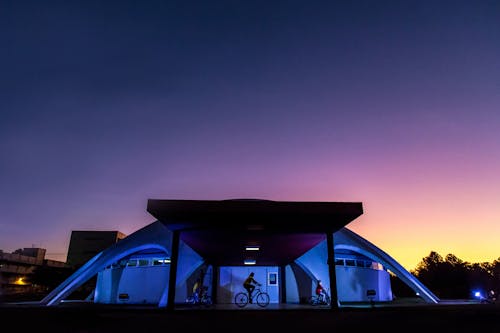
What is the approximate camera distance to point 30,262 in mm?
76375

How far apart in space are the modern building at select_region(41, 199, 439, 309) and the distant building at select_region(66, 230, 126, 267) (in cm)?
7976

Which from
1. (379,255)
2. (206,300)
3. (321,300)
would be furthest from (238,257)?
(379,255)

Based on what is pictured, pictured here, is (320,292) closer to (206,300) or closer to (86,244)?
(206,300)

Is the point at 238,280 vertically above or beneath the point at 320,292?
above

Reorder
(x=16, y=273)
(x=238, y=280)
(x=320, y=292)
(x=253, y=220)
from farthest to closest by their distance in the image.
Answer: (x=16, y=273)
(x=238, y=280)
(x=320, y=292)
(x=253, y=220)

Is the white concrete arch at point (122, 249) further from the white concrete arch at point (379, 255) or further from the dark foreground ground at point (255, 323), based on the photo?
the dark foreground ground at point (255, 323)

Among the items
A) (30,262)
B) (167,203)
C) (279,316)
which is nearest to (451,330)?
(279,316)

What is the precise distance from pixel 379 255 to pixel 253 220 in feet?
55.8

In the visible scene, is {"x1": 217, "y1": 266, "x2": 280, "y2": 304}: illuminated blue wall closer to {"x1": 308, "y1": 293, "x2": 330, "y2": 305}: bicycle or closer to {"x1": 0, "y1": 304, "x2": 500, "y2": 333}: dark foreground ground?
{"x1": 308, "y1": 293, "x2": 330, "y2": 305}: bicycle

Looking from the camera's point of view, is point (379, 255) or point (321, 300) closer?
point (321, 300)

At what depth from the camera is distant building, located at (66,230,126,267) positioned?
323 feet

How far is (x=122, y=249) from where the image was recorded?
78.0 feet

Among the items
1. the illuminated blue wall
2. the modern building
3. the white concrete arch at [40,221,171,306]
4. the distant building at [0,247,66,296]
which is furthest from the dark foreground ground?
the distant building at [0,247,66,296]

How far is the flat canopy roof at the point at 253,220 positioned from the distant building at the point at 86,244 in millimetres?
94149
